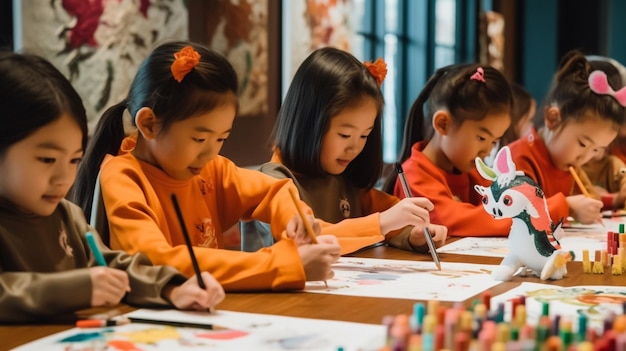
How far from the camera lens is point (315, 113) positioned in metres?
2.08

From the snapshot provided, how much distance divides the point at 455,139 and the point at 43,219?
4.30 ft

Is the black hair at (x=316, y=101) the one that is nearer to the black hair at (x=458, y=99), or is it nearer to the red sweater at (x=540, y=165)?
the black hair at (x=458, y=99)

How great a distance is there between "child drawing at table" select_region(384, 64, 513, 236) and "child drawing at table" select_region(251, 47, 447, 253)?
0.76 ft

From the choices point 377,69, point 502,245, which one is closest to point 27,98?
point 377,69

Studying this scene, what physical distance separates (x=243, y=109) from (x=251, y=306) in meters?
2.86

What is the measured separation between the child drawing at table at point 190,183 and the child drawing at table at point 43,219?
0.13m

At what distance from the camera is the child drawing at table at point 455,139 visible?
231cm

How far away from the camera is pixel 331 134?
2086mm

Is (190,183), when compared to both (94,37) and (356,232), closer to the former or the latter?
(356,232)

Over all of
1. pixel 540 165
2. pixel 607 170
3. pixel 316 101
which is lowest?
pixel 607 170

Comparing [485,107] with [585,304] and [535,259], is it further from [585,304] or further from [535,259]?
[585,304]

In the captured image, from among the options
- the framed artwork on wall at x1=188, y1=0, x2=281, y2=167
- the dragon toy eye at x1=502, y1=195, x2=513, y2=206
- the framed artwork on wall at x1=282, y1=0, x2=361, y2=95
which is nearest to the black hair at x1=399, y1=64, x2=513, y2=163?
the dragon toy eye at x1=502, y1=195, x2=513, y2=206

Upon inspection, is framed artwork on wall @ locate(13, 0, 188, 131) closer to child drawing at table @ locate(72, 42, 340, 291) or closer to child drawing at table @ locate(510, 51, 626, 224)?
child drawing at table @ locate(72, 42, 340, 291)

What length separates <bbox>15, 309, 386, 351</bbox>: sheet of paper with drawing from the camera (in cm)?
113
